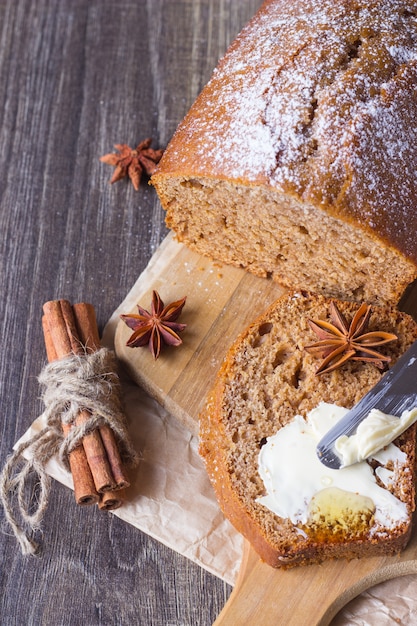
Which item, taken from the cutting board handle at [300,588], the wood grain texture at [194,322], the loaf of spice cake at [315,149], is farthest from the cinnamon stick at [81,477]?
the loaf of spice cake at [315,149]

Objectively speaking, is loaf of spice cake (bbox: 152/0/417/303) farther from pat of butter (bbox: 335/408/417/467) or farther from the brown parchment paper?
the brown parchment paper

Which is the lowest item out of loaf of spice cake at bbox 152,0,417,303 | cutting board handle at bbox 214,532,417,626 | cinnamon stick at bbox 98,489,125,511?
cinnamon stick at bbox 98,489,125,511

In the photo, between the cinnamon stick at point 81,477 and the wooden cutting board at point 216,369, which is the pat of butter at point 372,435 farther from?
the cinnamon stick at point 81,477

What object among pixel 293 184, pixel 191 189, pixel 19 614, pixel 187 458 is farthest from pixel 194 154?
pixel 19 614

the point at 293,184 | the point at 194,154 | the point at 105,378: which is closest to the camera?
the point at 293,184

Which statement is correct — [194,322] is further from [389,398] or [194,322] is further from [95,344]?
A: [389,398]

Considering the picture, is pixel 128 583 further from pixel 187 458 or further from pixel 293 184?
pixel 293 184

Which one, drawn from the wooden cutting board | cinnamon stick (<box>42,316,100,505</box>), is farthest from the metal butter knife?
cinnamon stick (<box>42,316,100,505</box>)
